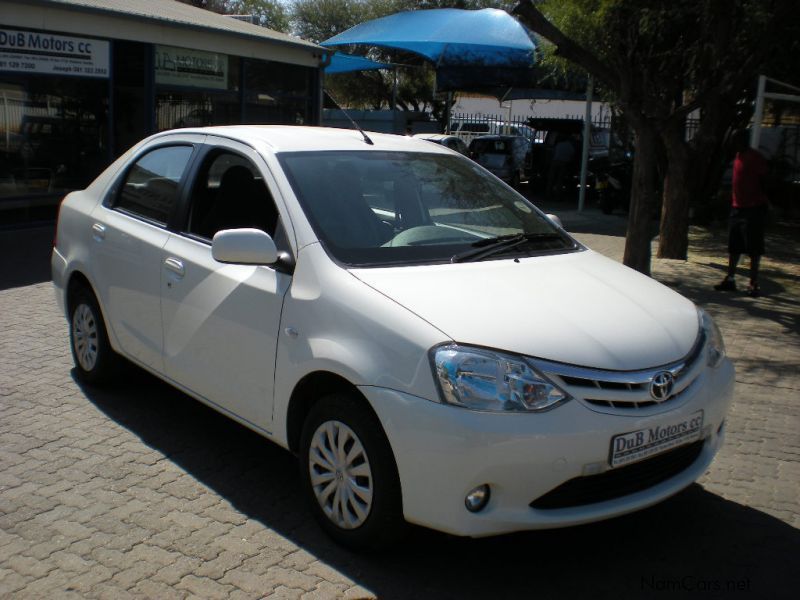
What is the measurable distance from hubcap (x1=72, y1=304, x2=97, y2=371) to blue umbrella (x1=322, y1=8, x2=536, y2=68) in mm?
19334

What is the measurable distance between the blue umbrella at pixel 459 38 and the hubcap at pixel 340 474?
69.1 ft

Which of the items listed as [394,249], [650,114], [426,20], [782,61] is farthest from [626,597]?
[426,20]

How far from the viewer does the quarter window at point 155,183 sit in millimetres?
5090

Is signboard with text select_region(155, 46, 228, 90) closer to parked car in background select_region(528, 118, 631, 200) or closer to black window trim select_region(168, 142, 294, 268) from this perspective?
parked car in background select_region(528, 118, 631, 200)

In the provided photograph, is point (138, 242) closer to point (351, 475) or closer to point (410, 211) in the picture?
point (410, 211)

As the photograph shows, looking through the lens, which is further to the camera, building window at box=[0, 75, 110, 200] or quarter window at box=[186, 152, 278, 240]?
building window at box=[0, 75, 110, 200]

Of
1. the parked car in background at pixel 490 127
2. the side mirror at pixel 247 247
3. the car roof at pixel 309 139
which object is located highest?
the parked car in background at pixel 490 127

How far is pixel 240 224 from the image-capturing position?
4742mm

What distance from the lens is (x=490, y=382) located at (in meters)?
3.33

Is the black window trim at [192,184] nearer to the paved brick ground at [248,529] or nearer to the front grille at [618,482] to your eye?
the paved brick ground at [248,529]

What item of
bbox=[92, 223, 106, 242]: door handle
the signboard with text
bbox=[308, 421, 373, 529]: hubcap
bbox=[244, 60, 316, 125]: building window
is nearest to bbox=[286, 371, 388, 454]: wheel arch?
bbox=[308, 421, 373, 529]: hubcap

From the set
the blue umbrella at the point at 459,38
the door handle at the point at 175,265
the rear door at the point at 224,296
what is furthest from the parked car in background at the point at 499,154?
the door handle at the point at 175,265

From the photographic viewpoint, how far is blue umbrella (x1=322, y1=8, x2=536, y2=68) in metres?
23.6

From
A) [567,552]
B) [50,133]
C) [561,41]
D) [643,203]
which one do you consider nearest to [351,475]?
[567,552]
